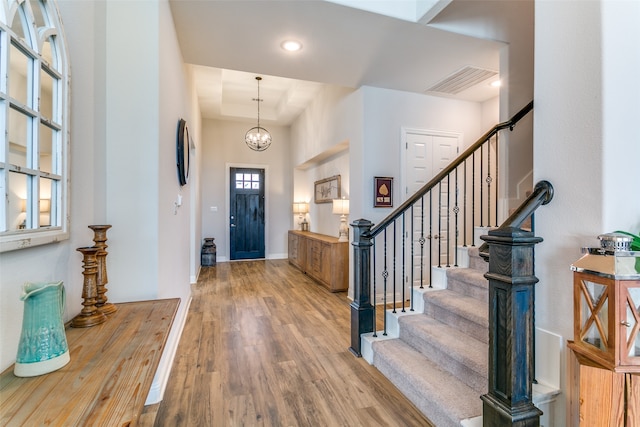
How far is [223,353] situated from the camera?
2605 millimetres

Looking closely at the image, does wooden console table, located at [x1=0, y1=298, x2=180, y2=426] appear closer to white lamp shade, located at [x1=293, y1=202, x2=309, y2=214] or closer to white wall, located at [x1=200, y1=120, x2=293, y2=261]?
white lamp shade, located at [x1=293, y1=202, x2=309, y2=214]

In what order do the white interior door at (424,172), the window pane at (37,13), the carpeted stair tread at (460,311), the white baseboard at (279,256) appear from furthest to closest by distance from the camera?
the white baseboard at (279,256), the white interior door at (424,172), the carpeted stair tread at (460,311), the window pane at (37,13)

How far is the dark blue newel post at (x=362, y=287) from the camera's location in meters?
2.56

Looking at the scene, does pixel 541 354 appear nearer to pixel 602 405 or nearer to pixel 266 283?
pixel 602 405

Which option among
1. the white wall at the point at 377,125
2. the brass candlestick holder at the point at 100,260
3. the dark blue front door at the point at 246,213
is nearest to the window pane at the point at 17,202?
the brass candlestick holder at the point at 100,260

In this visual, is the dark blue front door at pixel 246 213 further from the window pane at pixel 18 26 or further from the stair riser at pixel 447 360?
the window pane at pixel 18 26

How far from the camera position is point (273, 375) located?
2.25 metres

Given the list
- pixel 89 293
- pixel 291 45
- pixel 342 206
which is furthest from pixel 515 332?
pixel 342 206

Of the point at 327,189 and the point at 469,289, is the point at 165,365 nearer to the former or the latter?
the point at 469,289

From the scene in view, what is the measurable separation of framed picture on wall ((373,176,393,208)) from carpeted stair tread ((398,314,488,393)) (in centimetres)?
179

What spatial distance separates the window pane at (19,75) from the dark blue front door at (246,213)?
6.19 metres

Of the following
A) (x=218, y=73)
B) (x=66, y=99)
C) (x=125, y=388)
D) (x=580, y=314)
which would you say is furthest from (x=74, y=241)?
(x=218, y=73)

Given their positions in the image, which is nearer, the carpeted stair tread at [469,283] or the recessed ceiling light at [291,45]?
the carpeted stair tread at [469,283]

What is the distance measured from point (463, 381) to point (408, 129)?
3.25 meters
